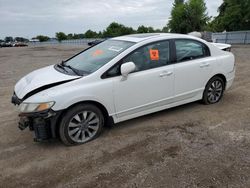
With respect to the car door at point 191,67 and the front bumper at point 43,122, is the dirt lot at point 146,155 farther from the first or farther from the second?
the car door at point 191,67

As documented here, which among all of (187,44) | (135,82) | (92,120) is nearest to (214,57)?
(187,44)

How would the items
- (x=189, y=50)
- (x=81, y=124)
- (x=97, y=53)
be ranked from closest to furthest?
(x=81, y=124), (x=97, y=53), (x=189, y=50)

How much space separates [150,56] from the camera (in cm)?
433

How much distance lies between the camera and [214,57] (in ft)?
16.7

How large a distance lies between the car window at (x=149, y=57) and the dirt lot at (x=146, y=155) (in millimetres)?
1020

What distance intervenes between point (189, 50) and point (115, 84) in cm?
179

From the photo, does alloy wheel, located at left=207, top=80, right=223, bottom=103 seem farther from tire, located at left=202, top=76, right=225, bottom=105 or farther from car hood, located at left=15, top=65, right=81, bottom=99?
car hood, located at left=15, top=65, right=81, bottom=99

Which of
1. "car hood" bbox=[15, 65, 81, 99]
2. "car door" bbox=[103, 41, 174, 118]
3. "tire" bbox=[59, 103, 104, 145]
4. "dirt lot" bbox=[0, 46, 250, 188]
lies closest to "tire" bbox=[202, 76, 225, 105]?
"dirt lot" bbox=[0, 46, 250, 188]

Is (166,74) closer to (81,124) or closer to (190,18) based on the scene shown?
(81,124)

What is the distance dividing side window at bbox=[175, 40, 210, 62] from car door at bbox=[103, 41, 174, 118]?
0.25 m

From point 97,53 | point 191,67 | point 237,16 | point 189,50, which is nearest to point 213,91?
point 191,67

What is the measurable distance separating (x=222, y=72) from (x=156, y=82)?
1.74 metres

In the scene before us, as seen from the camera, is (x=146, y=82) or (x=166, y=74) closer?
(x=146, y=82)

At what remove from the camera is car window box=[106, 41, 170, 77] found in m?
4.05
